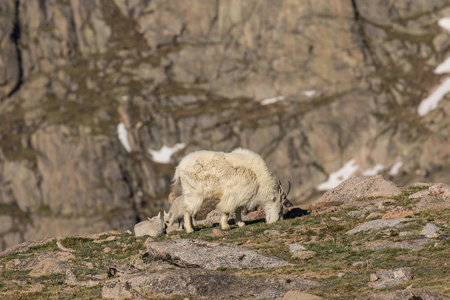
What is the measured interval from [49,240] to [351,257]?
2291 centimetres

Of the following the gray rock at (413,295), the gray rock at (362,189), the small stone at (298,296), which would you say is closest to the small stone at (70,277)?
the small stone at (298,296)

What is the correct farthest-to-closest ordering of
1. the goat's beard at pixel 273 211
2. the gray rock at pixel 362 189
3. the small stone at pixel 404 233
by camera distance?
1. the gray rock at pixel 362 189
2. the goat's beard at pixel 273 211
3. the small stone at pixel 404 233

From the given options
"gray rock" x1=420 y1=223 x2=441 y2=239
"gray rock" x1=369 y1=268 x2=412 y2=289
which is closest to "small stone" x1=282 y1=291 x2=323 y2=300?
A: "gray rock" x1=369 y1=268 x2=412 y2=289

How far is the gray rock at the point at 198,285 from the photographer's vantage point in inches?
779

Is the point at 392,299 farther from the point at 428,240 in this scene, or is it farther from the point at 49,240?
the point at 49,240

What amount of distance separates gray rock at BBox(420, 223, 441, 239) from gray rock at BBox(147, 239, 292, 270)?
6291 mm

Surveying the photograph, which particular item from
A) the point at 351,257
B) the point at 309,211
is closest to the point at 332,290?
the point at 351,257

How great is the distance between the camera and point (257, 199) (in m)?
34.0

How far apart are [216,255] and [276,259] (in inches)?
103

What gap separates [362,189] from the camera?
139 ft

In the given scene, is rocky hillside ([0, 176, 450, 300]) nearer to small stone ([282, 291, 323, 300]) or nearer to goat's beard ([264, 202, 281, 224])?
small stone ([282, 291, 323, 300])

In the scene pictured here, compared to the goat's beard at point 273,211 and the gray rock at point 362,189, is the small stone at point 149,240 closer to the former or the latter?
the goat's beard at point 273,211

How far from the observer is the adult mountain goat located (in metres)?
33.4

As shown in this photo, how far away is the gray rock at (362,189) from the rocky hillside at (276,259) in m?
1.29
